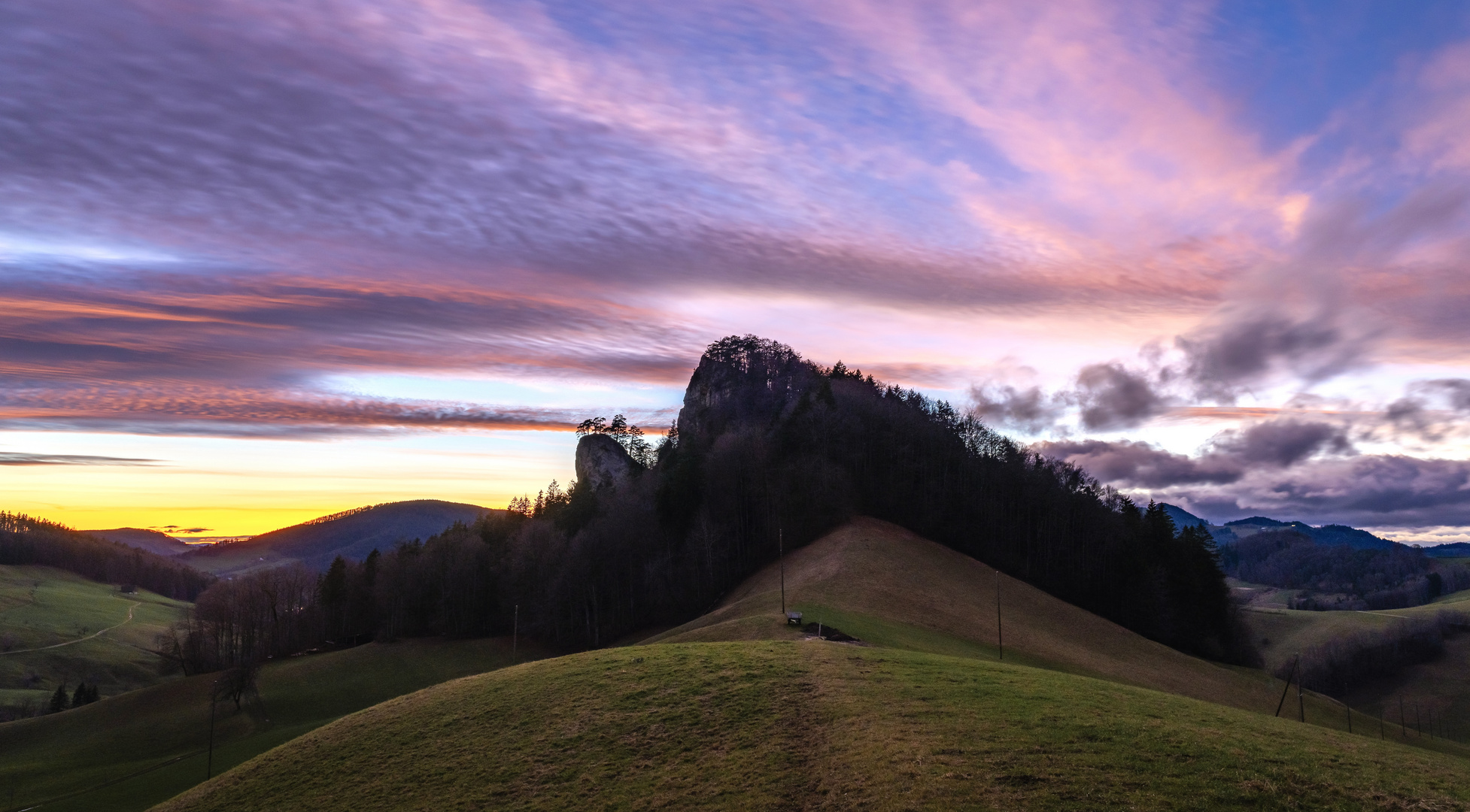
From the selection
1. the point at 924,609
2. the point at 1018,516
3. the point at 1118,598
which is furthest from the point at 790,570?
the point at 1118,598

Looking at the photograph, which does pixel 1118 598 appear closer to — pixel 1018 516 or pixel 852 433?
pixel 1018 516

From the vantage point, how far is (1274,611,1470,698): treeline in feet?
460

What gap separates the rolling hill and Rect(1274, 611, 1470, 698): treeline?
441ft

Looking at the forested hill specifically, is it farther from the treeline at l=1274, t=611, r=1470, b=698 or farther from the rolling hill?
the treeline at l=1274, t=611, r=1470, b=698

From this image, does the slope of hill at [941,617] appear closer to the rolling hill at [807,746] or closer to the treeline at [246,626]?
the rolling hill at [807,746]

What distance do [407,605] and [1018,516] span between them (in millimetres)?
86238

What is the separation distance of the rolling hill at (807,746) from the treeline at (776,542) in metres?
50.3

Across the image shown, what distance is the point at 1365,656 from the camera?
472 ft

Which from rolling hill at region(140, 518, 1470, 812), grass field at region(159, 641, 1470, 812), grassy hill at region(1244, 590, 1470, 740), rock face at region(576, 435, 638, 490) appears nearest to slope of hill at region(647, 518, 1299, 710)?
rolling hill at region(140, 518, 1470, 812)

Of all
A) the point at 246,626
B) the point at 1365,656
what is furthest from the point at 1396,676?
the point at 246,626

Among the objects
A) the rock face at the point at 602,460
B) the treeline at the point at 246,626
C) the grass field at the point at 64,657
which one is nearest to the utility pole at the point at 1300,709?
the rock face at the point at 602,460

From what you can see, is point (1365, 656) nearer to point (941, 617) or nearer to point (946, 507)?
point (946, 507)

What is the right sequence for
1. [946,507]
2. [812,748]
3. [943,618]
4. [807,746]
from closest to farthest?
[812,748], [807,746], [943,618], [946,507]

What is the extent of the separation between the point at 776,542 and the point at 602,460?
6339 cm
